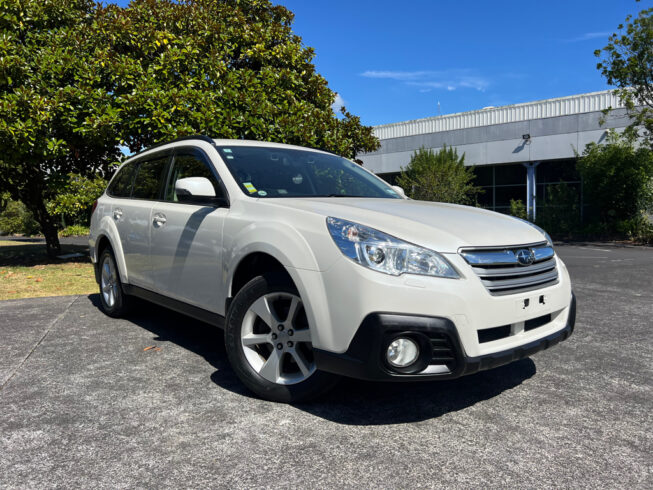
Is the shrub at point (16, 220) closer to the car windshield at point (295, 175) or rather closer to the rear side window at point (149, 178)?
the rear side window at point (149, 178)

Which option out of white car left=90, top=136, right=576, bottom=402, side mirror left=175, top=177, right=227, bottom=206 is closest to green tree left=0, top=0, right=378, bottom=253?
white car left=90, top=136, right=576, bottom=402

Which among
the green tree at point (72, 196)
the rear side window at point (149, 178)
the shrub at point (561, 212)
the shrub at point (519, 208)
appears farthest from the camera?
the shrub at point (519, 208)

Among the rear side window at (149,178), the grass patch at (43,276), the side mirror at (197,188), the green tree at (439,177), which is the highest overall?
the green tree at (439,177)

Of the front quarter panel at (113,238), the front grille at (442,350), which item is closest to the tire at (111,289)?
the front quarter panel at (113,238)

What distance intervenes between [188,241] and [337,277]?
1596mm

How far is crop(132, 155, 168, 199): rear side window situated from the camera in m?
4.65

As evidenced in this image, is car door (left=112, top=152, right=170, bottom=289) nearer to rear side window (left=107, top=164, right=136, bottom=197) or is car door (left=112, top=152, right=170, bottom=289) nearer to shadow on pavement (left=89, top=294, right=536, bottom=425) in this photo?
rear side window (left=107, top=164, right=136, bottom=197)

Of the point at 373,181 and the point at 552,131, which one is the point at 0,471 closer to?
the point at 373,181

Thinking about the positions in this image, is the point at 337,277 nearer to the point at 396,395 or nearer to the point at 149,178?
the point at 396,395

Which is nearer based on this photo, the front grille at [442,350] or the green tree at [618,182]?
the front grille at [442,350]

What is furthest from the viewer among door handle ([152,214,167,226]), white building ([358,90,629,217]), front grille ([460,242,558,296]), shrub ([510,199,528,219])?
shrub ([510,199,528,219])

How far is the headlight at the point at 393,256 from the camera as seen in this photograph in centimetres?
263

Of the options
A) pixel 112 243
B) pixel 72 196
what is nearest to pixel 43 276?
pixel 72 196

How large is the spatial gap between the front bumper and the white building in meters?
24.5
